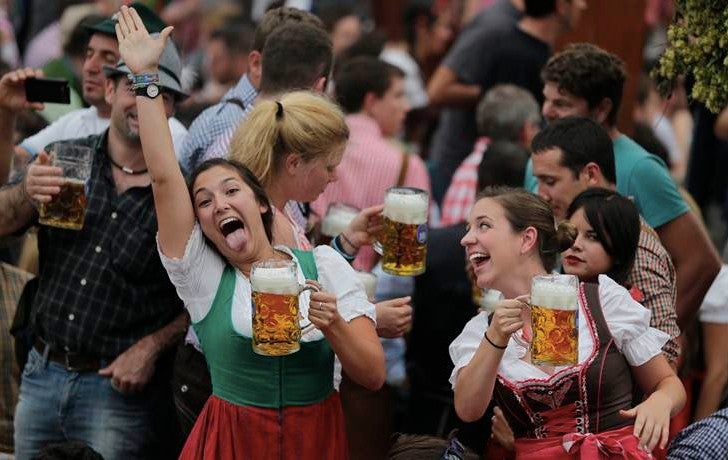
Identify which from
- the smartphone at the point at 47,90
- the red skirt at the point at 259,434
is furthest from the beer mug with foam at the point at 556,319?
the smartphone at the point at 47,90

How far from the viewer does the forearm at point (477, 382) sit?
3.80 metres

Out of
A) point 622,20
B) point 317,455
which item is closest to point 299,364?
point 317,455

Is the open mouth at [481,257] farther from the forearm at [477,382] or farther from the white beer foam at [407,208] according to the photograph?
the white beer foam at [407,208]

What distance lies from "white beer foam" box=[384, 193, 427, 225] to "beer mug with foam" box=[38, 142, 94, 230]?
104cm

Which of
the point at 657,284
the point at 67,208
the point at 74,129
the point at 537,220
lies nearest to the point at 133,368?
the point at 67,208

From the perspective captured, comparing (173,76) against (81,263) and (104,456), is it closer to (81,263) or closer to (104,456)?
(81,263)

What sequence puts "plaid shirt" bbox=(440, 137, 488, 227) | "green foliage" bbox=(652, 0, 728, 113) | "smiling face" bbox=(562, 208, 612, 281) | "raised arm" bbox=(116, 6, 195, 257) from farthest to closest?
"plaid shirt" bbox=(440, 137, 488, 227) < "smiling face" bbox=(562, 208, 612, 281) < "green foliage" bbox=(652, 0, 728, 113) < "raised arm" bbox=(116, 6, 195, 257)

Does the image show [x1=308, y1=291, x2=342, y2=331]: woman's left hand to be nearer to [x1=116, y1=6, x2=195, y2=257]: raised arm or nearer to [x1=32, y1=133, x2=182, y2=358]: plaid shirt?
[x1=116, y1=6, x2=195, y2=257]: raised arm

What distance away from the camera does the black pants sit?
15.2ft

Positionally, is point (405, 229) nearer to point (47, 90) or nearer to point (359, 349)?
point (359, 349)

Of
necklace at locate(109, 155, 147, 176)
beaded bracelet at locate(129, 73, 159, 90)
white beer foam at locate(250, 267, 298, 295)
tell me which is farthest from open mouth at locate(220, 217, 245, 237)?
necklace at locate(109, 155, 147, 176)

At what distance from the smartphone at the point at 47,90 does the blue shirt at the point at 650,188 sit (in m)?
2.06

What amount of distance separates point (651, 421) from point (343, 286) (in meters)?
0.97

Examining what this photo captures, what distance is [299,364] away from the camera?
406 cm
